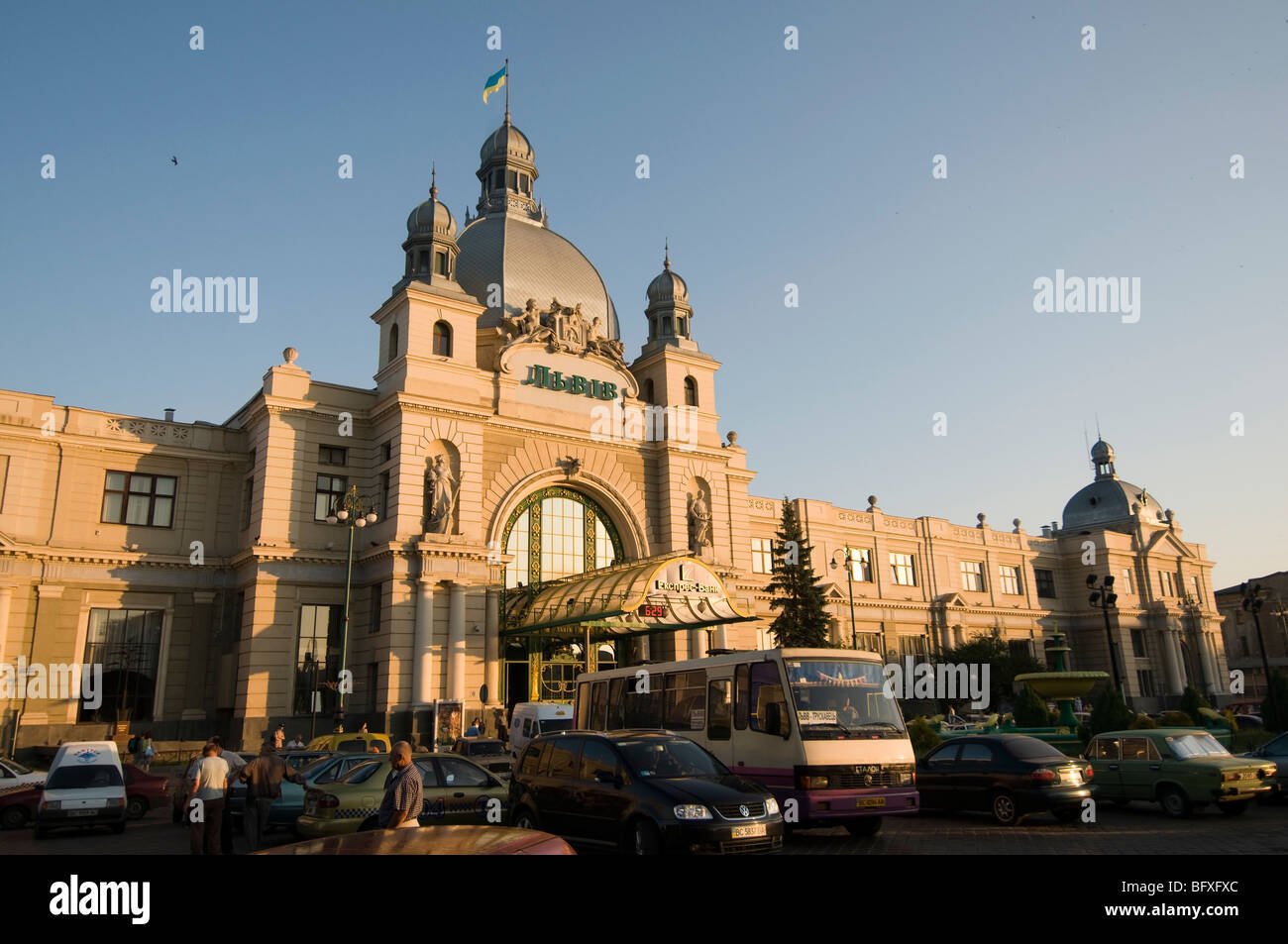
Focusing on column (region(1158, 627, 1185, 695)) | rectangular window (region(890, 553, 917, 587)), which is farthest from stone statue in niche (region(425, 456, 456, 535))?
column (region(1158, 627, 1185, 695))

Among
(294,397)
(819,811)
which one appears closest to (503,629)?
(294,397)

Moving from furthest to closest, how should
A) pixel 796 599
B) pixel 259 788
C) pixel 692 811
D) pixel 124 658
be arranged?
pixel 796 599, pixel 124 658, pixel 259 788, pixel 692 811

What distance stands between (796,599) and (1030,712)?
1787 centimetres

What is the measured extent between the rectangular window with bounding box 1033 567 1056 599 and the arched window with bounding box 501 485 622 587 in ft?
130

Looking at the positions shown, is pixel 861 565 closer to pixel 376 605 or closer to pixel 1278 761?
pixel 376 605

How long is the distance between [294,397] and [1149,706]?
2401 inches

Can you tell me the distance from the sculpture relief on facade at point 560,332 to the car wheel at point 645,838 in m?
30.9

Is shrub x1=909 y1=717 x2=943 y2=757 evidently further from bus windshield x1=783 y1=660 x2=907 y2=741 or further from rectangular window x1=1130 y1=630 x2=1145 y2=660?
rectangular window x1=1130 y1=630 x2=1145 y2=660

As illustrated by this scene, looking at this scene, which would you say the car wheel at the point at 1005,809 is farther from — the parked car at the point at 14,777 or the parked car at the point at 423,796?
the parked car at the point at 14,777

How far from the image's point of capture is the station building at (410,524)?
33.1 m

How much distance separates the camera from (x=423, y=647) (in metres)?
33.6

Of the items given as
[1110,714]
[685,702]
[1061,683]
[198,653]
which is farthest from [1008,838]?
[198,653]

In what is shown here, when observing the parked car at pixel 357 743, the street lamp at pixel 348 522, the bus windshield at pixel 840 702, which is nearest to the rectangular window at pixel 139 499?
the street lamp at pixel 348 522
